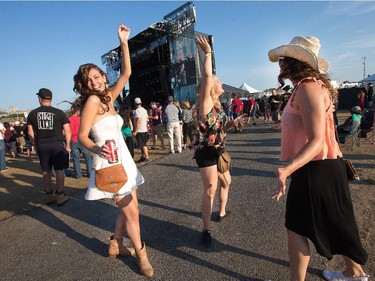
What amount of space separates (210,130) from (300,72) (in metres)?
1.25

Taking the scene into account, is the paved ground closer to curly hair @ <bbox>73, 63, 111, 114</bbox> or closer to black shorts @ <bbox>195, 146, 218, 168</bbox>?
black shorts @ <bbox>195, 146, 218, 168</bbox>

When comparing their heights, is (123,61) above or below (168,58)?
below

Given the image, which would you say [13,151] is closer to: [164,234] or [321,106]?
[164,234]

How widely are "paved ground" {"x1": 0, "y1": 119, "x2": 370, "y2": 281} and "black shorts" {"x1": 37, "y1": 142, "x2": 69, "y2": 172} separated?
740 millimetres

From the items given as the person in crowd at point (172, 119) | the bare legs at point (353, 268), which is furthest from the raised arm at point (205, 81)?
the person in crowd at point (172, 119)

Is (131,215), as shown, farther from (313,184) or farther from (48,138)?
(48,138)

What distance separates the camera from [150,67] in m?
20.6

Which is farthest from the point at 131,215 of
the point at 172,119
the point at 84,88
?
the point at 172,119

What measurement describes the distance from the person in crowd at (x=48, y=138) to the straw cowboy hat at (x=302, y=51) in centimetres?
412

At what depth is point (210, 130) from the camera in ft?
9.51

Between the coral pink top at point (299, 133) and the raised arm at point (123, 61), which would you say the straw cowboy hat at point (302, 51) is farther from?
the raised arm at point (123, 61)

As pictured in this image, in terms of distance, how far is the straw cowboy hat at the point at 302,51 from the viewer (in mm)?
1756

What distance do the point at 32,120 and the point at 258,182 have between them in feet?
13.7

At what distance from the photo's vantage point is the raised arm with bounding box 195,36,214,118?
2494 millimetres
